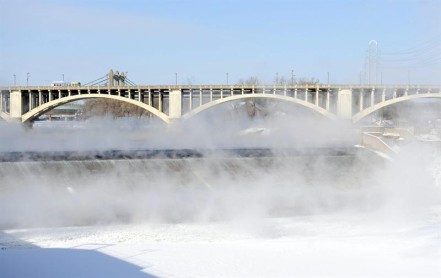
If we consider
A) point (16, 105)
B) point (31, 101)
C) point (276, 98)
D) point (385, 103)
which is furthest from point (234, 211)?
point (16, 105)

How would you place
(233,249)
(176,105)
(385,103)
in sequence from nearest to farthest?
(233,249), (385,103), (176,105)

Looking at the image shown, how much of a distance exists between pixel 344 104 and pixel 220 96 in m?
6.35

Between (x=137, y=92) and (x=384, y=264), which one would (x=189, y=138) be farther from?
(x=384, y=264)

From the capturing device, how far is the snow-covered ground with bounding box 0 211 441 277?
6.30 m

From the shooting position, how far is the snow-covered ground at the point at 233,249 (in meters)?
6.30

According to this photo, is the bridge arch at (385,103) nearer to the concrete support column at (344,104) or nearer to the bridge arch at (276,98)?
the concrete support column at (344,104)

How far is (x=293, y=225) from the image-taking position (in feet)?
31.6

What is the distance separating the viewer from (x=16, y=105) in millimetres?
27219

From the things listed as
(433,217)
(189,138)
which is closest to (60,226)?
(433,217)

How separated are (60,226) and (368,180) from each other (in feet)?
26.3

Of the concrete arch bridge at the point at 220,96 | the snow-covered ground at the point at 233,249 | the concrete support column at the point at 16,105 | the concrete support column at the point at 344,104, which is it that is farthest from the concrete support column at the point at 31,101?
the snow-covered ground at the point at 233,249

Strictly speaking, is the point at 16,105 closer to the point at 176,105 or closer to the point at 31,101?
the point at 31,101

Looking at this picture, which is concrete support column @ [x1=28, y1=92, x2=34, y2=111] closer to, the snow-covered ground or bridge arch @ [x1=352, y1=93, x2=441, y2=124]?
bridge arch @ [x1=352, y1=93, x2=441, y2=124]

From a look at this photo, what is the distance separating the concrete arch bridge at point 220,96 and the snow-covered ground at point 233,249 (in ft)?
54.6
